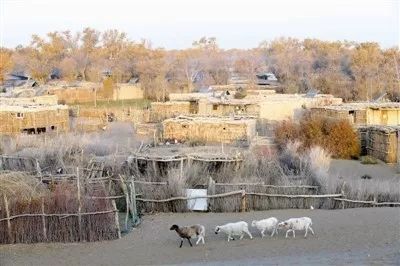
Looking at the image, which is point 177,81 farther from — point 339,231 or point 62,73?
point 339,231

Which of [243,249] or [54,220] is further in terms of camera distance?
[54,220]

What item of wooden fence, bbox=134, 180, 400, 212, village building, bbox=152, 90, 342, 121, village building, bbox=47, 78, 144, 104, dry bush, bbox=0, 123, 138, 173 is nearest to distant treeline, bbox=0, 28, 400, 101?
village building, bbox=47, 78, 144, 104

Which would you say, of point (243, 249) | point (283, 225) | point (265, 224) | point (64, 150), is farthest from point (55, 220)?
point (64, 150)

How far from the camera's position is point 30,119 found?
1398 inches

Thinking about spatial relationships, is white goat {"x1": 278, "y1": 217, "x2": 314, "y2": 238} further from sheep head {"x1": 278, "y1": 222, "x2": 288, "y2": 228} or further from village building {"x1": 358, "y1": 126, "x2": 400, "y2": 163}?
village building {"x1": 358, "y1": 126, "x2": 400, "y2": 163}

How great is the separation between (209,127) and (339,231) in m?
14.4

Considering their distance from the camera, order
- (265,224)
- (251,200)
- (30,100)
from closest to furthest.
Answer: (265,224) < (251,200) < (30,100)

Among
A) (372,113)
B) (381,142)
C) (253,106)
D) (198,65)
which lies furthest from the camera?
(198,65)

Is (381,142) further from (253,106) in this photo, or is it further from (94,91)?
(94,91)

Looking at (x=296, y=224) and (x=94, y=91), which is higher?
(x=94, y=91)

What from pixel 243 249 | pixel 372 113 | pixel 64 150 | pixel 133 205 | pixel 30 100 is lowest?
pixel 243 249

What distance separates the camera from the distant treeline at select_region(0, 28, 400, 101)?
187 ft

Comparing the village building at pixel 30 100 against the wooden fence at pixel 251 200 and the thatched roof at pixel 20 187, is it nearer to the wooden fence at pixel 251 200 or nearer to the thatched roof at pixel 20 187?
the thatched roof at pixel 20 187

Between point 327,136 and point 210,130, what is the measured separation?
5409 mm
